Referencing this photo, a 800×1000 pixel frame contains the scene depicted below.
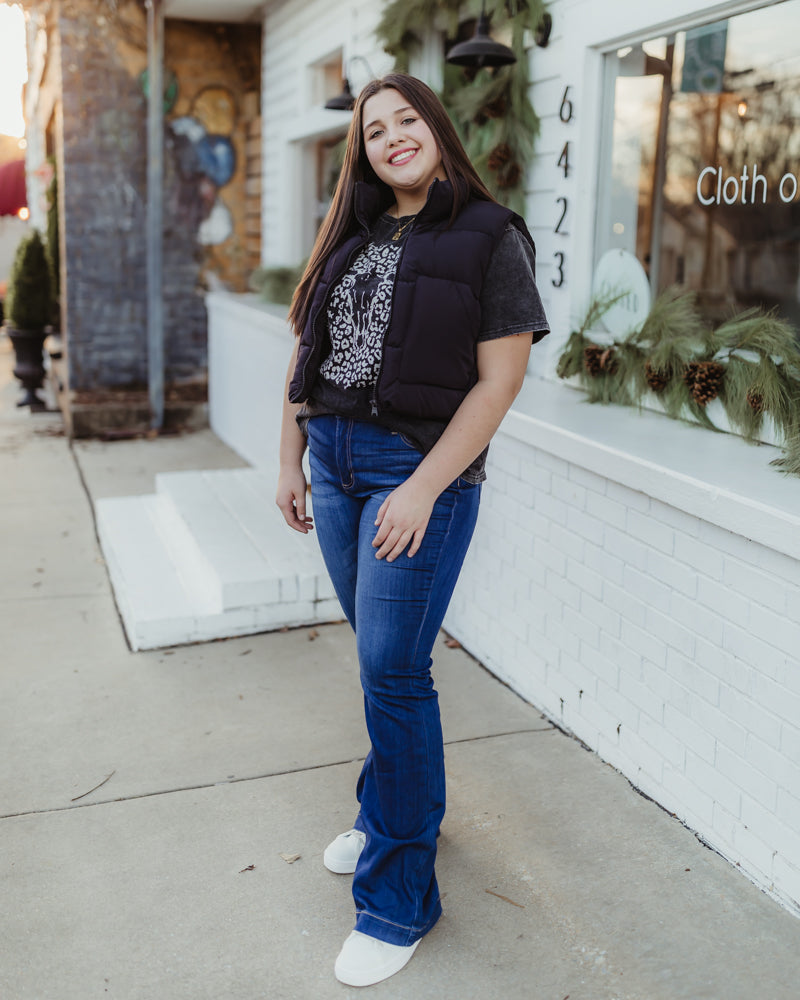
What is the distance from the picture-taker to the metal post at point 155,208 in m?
7.50

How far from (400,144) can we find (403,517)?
74 centimetres

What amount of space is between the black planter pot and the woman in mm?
7367

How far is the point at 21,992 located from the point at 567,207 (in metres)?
3.16

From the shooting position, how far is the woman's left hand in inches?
76.8

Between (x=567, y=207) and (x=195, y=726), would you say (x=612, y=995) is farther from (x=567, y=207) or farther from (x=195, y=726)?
(x=567, y=207)

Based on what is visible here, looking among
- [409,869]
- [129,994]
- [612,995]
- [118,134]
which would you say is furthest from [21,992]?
[118,134]

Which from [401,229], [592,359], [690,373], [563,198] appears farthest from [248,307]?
[401,229]

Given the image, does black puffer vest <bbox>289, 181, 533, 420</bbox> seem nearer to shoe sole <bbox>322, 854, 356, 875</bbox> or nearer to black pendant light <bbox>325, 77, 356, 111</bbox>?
shoe sole <bbox>322, 854, 356, 875</bbox>

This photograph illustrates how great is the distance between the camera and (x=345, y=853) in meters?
2.46

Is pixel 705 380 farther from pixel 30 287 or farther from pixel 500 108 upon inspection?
pixel 30 287

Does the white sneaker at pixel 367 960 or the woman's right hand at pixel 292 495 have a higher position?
the woman's right hand at pixel 292 495

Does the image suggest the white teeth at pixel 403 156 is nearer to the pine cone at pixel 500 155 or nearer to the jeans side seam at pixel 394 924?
the jeans side seam at pixel 394 924

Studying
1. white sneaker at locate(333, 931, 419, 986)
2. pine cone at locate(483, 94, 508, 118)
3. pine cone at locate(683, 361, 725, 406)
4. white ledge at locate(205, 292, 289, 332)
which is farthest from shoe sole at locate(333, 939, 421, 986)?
white ledge at locate(205, 292, 289, 332)

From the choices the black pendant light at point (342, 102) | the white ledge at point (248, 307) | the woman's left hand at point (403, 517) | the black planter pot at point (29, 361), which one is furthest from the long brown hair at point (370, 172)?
the black planter pot at point (29, 361)
